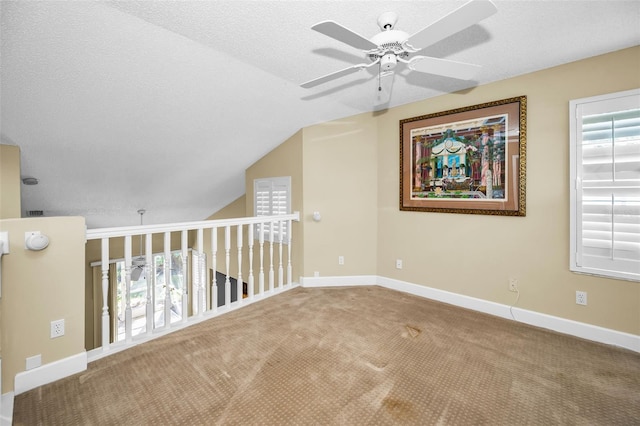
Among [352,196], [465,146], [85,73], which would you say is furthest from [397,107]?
[85,73]

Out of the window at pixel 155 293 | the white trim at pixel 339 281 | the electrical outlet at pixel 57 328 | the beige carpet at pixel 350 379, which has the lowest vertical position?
the window at pixel 155 293

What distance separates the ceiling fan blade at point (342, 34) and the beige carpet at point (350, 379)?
199 centimetres

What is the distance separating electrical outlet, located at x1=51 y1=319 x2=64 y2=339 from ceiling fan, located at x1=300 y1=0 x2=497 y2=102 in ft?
7.48

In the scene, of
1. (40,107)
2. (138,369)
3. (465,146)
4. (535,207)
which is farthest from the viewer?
(465,146)

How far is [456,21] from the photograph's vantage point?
132 centimetres

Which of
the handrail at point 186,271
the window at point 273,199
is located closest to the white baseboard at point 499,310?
the handrail at point 186,271

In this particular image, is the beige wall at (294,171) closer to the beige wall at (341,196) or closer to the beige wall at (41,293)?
the beige wall at (341,196)

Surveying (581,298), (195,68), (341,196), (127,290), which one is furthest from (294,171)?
(581,298)

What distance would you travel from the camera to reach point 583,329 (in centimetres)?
241

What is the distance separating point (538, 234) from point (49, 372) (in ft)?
12.8

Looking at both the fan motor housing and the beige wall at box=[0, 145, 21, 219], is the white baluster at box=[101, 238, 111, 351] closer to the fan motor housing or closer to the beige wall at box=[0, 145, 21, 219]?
the beige wall at box=[0, 145, 21, 219]

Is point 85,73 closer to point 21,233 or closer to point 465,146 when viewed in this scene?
point 21,233

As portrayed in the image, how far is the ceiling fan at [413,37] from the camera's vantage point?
1260 millimetres

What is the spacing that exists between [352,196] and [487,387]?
2.48 meters
